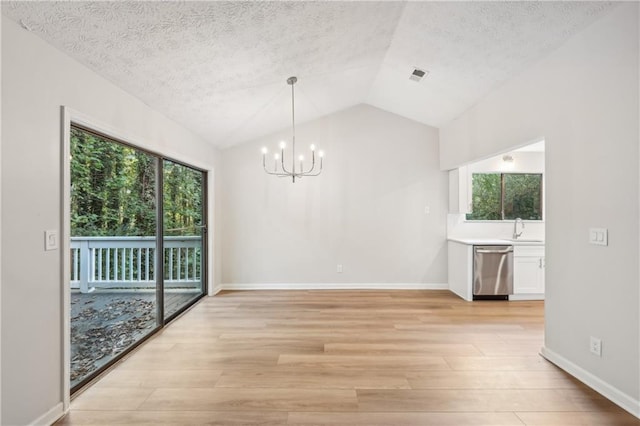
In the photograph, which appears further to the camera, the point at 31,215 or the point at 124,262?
the point at 124,262

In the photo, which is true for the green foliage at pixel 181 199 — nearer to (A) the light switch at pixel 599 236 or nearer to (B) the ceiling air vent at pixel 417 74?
(B) the ceiling air vent at pixel 417 74

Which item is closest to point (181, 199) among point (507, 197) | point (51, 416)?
point (51, 416)

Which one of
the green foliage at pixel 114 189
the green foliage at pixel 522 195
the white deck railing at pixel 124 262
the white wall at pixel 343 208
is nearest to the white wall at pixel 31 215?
the green foliage at pixel 114 189

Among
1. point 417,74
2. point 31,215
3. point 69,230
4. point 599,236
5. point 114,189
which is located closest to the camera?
point 31,215

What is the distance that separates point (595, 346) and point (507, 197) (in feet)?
11.0

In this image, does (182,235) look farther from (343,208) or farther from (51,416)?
(343,208)

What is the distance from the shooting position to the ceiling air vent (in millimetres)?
3627

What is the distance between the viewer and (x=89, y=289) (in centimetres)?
255

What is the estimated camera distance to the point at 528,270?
176 inches

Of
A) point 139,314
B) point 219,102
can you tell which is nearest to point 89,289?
point 139,314

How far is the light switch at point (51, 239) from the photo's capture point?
1.89m

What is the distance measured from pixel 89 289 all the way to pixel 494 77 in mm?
4380

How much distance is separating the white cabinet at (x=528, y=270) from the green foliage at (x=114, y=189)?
478cm

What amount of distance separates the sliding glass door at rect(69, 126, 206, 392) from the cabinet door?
474 centimetres
